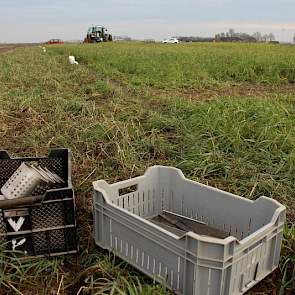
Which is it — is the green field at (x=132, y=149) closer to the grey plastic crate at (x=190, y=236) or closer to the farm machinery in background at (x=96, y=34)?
the grey plastic crate at (x=190, y=236)

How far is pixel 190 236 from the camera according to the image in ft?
4.24

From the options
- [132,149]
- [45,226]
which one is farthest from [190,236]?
[132,149]

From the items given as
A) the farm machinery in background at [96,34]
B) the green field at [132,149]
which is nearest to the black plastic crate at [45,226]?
the green field at [132,149]

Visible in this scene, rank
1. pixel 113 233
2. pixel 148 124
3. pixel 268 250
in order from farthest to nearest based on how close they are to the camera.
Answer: pixel 148 124 < pixel 113 233 < pixel 268 250

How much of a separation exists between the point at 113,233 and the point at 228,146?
5.75 feet

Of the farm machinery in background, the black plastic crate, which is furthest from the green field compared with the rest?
the farm machinery in background

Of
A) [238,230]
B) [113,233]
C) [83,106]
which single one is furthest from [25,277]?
[83,106]

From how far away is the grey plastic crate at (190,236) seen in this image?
132 centimetres

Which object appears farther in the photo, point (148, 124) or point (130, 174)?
point (148, 124)

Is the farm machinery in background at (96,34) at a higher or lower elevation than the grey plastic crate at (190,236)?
higher

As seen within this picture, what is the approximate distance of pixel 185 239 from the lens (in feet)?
4.35

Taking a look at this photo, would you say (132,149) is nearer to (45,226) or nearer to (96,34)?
(45,226)

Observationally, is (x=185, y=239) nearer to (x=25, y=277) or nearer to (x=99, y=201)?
→ (x=99, y=201)

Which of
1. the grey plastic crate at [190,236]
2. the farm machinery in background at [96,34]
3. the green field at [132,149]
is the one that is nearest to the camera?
the grey plastic crate at [190,236]
